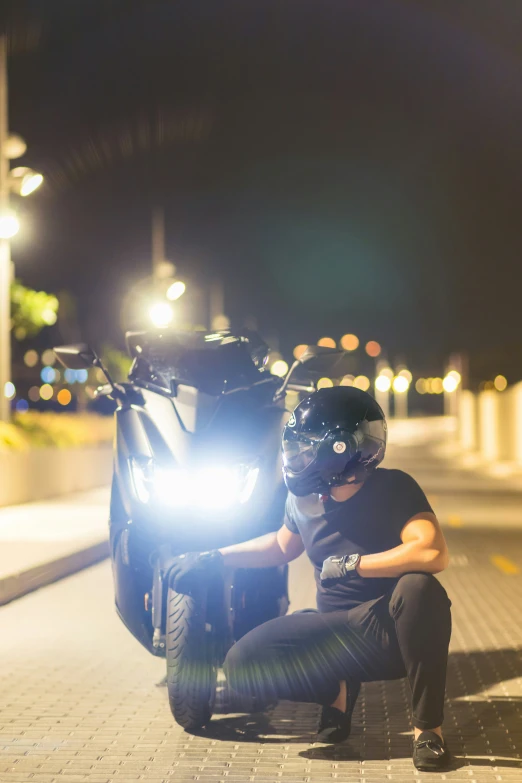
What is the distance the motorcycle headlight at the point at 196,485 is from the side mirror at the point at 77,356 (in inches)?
35.6

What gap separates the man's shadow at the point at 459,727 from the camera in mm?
6180

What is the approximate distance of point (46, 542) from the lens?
15031 mm

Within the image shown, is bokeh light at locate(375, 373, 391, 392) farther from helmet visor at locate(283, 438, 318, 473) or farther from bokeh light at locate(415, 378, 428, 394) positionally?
helmet visor at locate(283, 438, 318, 473)

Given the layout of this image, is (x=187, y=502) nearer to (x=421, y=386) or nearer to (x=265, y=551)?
(x=265, y=551)

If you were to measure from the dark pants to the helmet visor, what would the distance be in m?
0.67

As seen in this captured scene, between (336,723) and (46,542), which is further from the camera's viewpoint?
(46,542)

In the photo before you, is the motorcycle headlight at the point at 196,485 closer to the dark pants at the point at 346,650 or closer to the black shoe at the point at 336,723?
the dark pants at the point at 346,650

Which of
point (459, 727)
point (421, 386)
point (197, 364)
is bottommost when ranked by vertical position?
point (459, 727)

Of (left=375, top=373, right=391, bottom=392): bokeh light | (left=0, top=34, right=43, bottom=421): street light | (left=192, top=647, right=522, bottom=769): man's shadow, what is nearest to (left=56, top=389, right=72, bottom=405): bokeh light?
(left=375, top=373, right=391, bottom=392): bokeh light

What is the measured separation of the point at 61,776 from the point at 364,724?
1.75 m

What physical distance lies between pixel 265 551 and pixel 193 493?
Answer: 23.4 inches

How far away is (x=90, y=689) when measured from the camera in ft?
25.4

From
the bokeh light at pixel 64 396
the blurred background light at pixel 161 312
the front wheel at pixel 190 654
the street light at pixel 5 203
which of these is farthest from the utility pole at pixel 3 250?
the bokeh light at pixel 64 396

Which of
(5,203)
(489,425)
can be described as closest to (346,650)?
(5,203)
